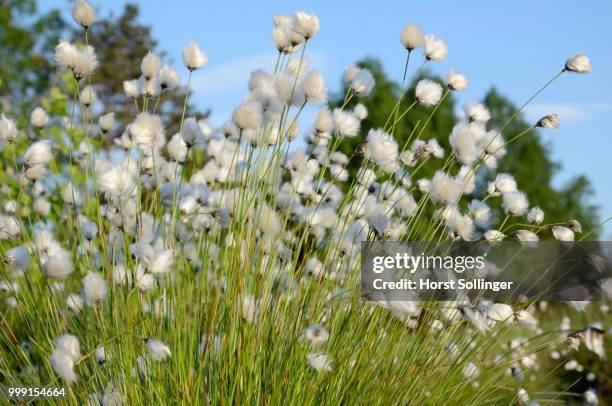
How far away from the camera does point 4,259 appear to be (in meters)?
2.85

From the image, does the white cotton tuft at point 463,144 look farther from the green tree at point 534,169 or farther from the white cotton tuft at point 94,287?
the green tree at point 534,169

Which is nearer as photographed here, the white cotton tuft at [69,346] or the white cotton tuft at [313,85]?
the white cotton tuft at [69,346]

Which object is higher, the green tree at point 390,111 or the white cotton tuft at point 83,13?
the green tree at point 390,111

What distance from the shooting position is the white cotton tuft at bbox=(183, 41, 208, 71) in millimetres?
3078

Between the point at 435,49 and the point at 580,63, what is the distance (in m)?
0.64

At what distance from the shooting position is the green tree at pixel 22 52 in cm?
2716

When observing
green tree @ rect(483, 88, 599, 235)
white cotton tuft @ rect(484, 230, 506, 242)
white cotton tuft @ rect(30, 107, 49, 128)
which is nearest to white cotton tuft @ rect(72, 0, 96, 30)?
white cotton tuft @ rect(30, 107, 49, 128)

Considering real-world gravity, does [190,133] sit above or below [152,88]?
below

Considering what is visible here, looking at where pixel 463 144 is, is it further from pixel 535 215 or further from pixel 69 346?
pixel 69 346

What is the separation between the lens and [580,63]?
297 cm

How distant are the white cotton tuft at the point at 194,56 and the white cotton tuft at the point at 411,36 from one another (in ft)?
2.95

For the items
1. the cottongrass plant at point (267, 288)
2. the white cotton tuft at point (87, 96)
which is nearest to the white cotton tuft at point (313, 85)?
the cottongrass plant at point (267, 288)

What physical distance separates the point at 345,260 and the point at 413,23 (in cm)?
118

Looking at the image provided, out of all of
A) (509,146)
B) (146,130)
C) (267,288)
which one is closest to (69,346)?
(267,288)
